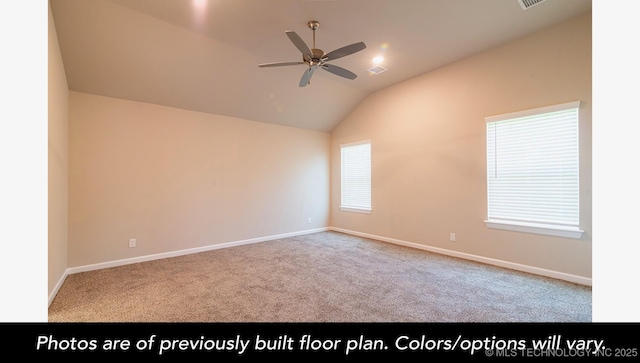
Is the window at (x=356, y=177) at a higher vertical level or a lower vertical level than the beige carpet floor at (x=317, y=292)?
higher

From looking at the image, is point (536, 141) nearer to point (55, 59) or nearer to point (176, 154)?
point (176, 154)

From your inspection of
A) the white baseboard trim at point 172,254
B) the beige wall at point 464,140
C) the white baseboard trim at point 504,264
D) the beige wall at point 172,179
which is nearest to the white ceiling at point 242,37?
the beige wall at point 464,140

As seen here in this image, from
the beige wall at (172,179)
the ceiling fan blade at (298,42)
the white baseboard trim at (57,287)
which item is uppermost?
the ceiling fan blade at (298,42)

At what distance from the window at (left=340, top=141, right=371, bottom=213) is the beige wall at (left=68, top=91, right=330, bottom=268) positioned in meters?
0.98

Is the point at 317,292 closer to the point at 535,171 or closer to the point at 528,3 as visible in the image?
the point at 535,171

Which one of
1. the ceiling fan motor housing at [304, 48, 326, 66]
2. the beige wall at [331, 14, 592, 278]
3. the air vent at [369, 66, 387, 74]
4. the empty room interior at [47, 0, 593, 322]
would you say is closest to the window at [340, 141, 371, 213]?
the beige wall at [331, 14, 592, 278]

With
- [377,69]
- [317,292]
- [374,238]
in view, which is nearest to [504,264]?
[374,238]

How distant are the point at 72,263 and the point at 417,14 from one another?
18.4ft

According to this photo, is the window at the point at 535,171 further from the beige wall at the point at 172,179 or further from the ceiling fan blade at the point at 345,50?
the beige wall at the point at 172,179

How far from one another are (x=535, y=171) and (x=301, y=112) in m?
4.21

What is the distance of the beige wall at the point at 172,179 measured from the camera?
144 inches

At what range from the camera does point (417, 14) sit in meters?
2.99

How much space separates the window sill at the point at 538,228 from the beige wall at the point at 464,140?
69 mm

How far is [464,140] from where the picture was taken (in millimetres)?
4121
